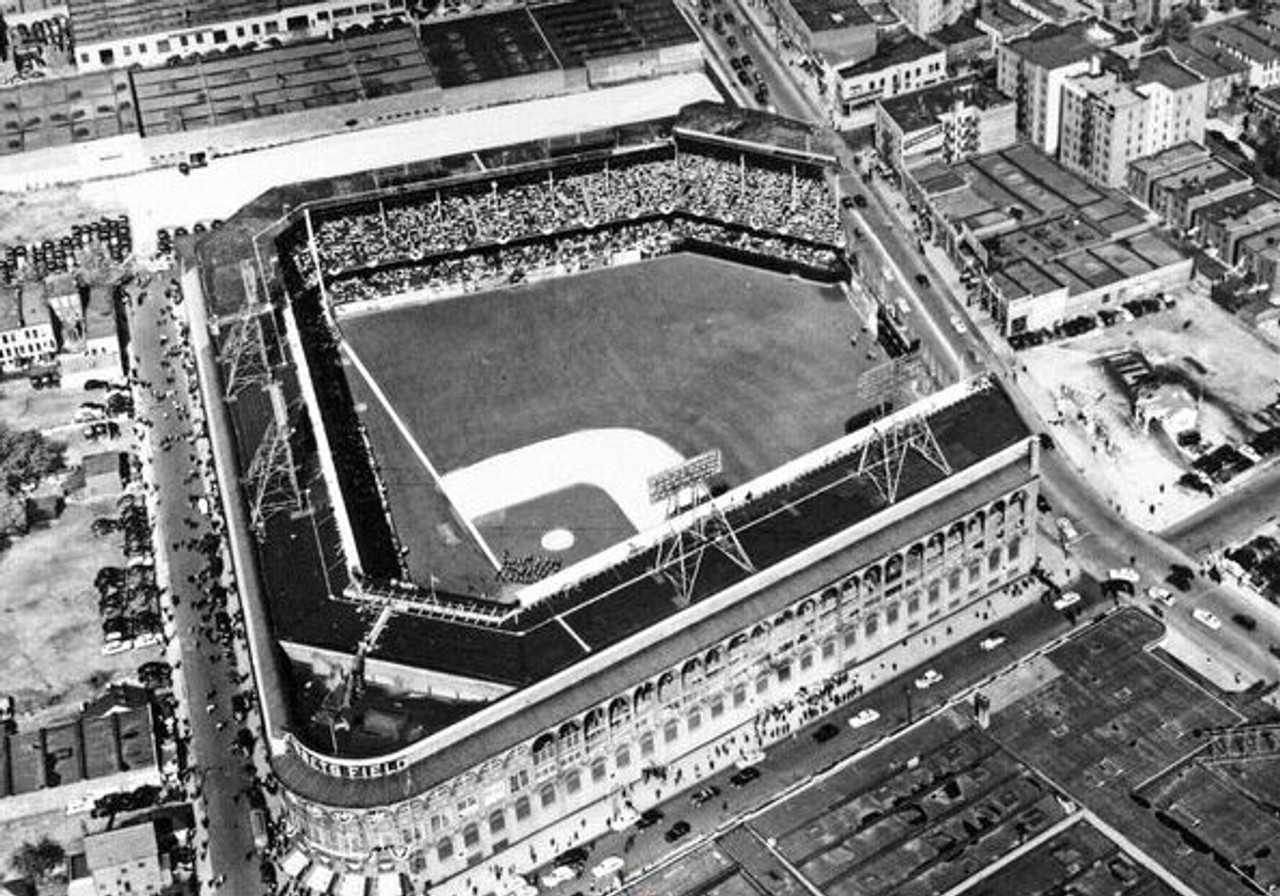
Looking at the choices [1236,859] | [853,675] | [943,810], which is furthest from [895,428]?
[1236,859]

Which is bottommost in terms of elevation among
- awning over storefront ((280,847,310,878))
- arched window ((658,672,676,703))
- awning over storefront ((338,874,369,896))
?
awning over storefront ((338,874,369,896))

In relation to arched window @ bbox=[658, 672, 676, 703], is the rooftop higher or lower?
higher

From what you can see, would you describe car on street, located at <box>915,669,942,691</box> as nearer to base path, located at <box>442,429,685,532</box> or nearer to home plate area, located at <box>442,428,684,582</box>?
home plate area, located at <box>442,428,684,582</box>

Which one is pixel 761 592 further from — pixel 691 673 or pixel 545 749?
pixel 545 749

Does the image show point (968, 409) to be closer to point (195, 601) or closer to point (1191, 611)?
point (1191, 611)

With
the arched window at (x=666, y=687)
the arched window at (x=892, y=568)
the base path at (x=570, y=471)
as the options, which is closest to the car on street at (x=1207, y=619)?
the arched window at (x=892, y=568)

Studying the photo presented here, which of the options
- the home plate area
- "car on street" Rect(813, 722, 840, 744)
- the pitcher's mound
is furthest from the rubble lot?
the pitcher's mound

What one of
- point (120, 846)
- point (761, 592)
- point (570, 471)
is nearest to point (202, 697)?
point (120, 846)

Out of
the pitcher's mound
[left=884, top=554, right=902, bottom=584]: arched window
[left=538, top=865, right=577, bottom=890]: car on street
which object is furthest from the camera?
the pitcher's mound
